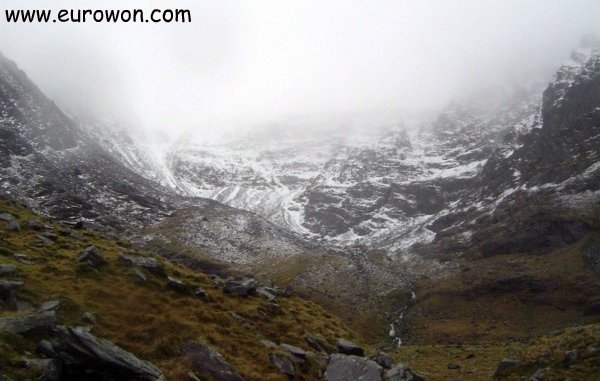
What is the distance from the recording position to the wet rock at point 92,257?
106ft

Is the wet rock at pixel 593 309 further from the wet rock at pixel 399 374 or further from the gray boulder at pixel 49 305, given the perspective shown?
the gray boulder at pixel 49 305

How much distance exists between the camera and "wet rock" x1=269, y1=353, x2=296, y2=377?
2714cm

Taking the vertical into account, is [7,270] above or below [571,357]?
above

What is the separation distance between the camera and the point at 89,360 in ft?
67.4

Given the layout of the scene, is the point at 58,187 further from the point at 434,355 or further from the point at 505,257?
the point at 505,257

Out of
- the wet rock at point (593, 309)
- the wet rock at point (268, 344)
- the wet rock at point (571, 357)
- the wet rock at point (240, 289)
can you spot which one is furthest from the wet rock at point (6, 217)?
the wet rock at point (593, 309)

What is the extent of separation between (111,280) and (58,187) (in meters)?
129

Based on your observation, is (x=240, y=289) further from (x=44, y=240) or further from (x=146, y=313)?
(x=44, y=240)

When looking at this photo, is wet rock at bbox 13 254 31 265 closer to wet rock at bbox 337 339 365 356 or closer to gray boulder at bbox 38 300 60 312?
gray boulder at bbox 38 300 60 312

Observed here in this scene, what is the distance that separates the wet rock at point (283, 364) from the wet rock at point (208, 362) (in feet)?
10.4

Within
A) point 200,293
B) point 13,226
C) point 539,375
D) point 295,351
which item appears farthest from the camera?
point 13,226

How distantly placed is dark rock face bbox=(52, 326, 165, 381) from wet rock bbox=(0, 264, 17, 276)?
7.93 meters

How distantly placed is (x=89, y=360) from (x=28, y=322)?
4.20 m

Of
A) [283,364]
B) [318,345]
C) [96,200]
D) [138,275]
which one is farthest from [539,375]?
[96,200]
